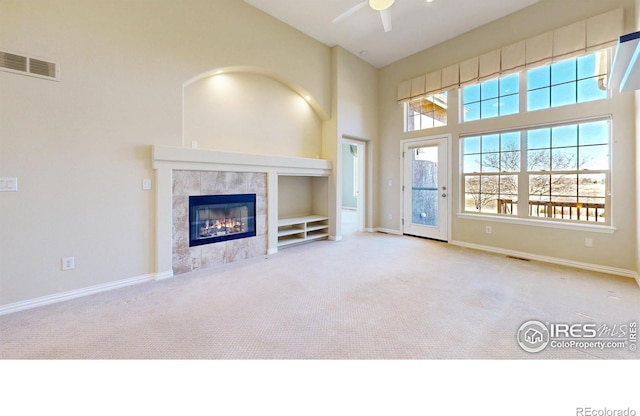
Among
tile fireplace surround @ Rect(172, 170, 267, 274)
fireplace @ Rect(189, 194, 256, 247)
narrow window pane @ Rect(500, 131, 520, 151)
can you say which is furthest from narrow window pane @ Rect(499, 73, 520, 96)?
fireplace @ Rect(189, 194, 256, 247)

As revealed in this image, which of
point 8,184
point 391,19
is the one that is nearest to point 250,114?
point 391,19

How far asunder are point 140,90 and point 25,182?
1421 millimetres

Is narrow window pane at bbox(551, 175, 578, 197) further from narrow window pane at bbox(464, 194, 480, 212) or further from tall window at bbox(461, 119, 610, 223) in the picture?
narrow window pane at bbox(464, 194, 480, 212)

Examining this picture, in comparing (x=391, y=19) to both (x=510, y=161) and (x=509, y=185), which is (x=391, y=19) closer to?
(x=510, y=161)

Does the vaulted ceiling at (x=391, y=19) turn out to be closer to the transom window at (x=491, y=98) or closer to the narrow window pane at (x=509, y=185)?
the transom window at (x=491, y=98)

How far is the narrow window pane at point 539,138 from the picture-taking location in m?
3.94

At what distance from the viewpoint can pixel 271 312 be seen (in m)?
2.34

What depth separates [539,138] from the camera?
402 cm

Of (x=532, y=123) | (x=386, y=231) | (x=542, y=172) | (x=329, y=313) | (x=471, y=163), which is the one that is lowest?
(x=329, y=313)

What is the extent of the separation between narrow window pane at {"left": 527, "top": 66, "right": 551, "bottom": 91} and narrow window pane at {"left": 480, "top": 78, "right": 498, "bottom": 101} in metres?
0.46

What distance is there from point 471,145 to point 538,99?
1.10 meters

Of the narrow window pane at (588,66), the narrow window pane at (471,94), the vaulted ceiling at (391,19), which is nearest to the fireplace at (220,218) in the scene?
the vaulted ceiling at (391,19)

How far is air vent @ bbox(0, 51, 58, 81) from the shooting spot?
7.64 feet
